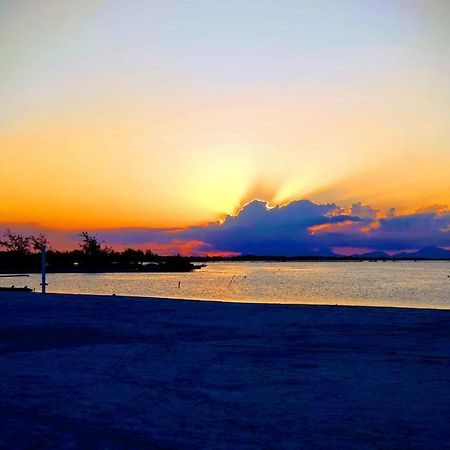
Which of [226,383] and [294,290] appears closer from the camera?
[226,383]

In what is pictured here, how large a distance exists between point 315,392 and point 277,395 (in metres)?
0.44

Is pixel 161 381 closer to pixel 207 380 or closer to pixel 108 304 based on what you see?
pixel 207 380

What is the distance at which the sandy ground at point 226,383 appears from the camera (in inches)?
198

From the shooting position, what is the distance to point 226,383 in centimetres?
700

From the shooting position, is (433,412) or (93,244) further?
(93,244)

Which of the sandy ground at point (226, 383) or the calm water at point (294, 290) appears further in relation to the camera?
the calm water at point (294, 290)

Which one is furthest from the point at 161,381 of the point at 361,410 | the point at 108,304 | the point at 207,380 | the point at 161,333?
the point at 108,304

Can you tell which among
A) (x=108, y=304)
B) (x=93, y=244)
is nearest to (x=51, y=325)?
(x=108, y=304)

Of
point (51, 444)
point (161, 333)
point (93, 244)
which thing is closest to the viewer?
point (51, 444)

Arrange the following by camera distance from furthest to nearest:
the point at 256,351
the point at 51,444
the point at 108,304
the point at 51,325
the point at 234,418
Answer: the point at 108,304
the point at 51,325
the point at 256,351
the point at 234,418
the point at 51,444

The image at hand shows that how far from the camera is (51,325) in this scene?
12.7 meters

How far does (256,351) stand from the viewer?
929 cm

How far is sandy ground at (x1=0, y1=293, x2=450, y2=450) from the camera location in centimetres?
503

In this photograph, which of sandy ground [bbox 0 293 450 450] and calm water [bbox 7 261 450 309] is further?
calm water [bbox 7 261 450 309]
